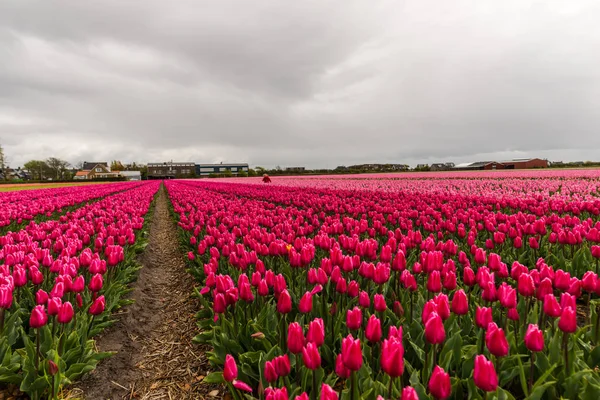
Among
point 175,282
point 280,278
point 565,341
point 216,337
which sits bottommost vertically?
point 175,282

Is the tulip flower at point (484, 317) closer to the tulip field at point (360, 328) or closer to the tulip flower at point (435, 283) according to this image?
the tulip field at point (360, 328)

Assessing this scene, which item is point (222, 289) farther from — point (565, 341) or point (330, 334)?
point (565, 341)

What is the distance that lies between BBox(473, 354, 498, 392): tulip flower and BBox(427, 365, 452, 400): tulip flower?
151 mm

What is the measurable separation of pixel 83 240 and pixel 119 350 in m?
2.74

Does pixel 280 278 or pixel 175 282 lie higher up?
pixel 280 278

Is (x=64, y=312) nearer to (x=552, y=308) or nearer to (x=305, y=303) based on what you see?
(x=305, y=303)

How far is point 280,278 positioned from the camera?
10.7 ft

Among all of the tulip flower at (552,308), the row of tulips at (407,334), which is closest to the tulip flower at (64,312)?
the row of tulips at (407,334)

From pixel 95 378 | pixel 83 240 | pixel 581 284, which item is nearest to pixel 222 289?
pixel 95 378

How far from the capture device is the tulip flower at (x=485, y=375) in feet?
5.81

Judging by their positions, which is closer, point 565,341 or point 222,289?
point 565,341

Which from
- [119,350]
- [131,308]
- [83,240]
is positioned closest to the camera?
[119,350]

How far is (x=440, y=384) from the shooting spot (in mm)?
1792

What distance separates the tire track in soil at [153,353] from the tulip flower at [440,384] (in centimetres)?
230
